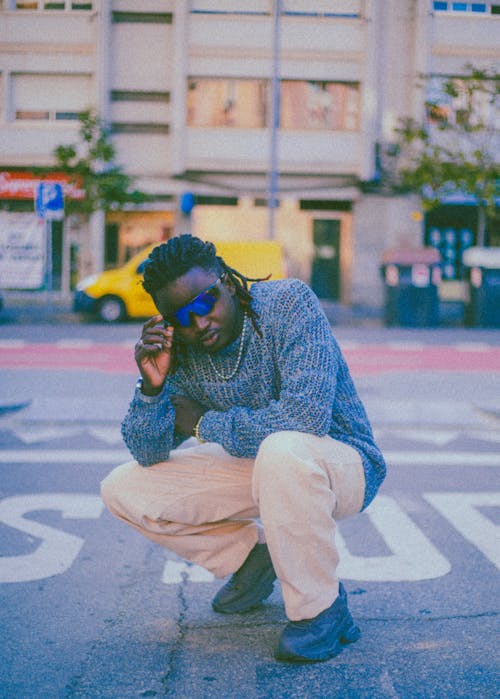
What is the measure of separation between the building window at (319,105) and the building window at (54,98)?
5.52 m

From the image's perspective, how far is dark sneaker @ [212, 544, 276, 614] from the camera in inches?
132

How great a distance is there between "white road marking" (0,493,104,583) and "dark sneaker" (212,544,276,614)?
2.90 ft

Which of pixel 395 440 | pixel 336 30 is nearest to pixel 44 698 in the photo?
pixel 395 440

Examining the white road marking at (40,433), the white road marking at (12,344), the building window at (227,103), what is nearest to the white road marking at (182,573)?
the white road marking at (40,433)

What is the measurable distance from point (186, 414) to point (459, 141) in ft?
70.2

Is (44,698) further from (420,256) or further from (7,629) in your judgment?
(420,256)

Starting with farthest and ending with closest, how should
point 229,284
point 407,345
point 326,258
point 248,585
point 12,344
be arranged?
point 326,258 → point 407,345 → point 12,344 → point 248,585 → point 229,284

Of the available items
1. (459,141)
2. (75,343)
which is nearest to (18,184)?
(75,343)

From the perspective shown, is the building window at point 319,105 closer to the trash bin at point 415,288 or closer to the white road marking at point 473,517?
the trash bin at point 415,288

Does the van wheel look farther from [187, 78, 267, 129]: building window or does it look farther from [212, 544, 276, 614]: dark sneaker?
[212, 544, 276, 614]: dark sneaker

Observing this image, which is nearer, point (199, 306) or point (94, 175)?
point (199, 306)

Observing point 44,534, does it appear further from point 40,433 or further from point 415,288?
point 415,288

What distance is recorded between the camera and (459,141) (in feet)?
75.6

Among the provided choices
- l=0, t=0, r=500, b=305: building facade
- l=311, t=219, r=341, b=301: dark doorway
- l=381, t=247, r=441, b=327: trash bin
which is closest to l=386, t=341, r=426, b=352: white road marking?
l=381, t=247, r=441, b=327: trash bin
